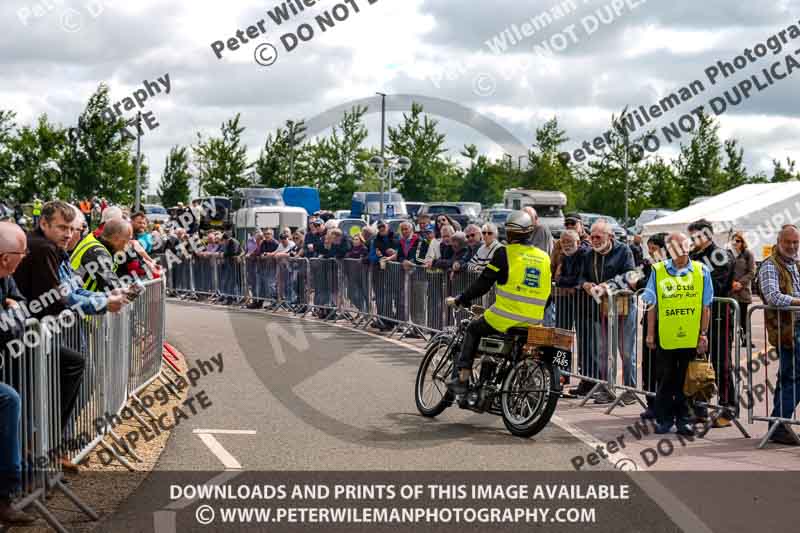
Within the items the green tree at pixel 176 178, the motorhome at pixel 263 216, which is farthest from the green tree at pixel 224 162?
the motorhome at pixel 263 216

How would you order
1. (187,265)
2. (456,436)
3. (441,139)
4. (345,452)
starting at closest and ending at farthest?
(345,452) → (456,436) → (187,265) → (441,139)

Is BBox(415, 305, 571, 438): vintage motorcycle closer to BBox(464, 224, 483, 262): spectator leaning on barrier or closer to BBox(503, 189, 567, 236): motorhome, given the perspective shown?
BBox(464, 224, 483, 262): spectator leaning on barrier

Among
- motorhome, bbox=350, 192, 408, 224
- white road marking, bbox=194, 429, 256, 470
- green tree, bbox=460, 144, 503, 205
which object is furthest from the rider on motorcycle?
green tree, bbox=460, 144, 503, 205

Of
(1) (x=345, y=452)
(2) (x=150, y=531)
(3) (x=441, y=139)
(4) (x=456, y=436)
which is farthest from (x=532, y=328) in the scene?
(3) (x=441, y=139)

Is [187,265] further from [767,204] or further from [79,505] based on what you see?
[79,505]

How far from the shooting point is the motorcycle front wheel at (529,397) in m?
9.19

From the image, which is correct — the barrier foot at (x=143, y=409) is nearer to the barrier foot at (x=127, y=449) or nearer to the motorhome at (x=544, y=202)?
the barrier foot at (x=127, y=449)

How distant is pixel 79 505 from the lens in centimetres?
631

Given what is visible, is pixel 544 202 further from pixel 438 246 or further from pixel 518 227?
pixel 518 227

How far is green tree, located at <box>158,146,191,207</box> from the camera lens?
68312 millimetres

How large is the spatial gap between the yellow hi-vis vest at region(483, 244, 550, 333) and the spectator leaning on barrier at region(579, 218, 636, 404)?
6.73 ft

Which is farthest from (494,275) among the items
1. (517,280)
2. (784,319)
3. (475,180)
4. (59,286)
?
(475,180)

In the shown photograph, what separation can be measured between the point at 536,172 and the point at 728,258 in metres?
49.0

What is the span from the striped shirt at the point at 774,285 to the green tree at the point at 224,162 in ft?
194
